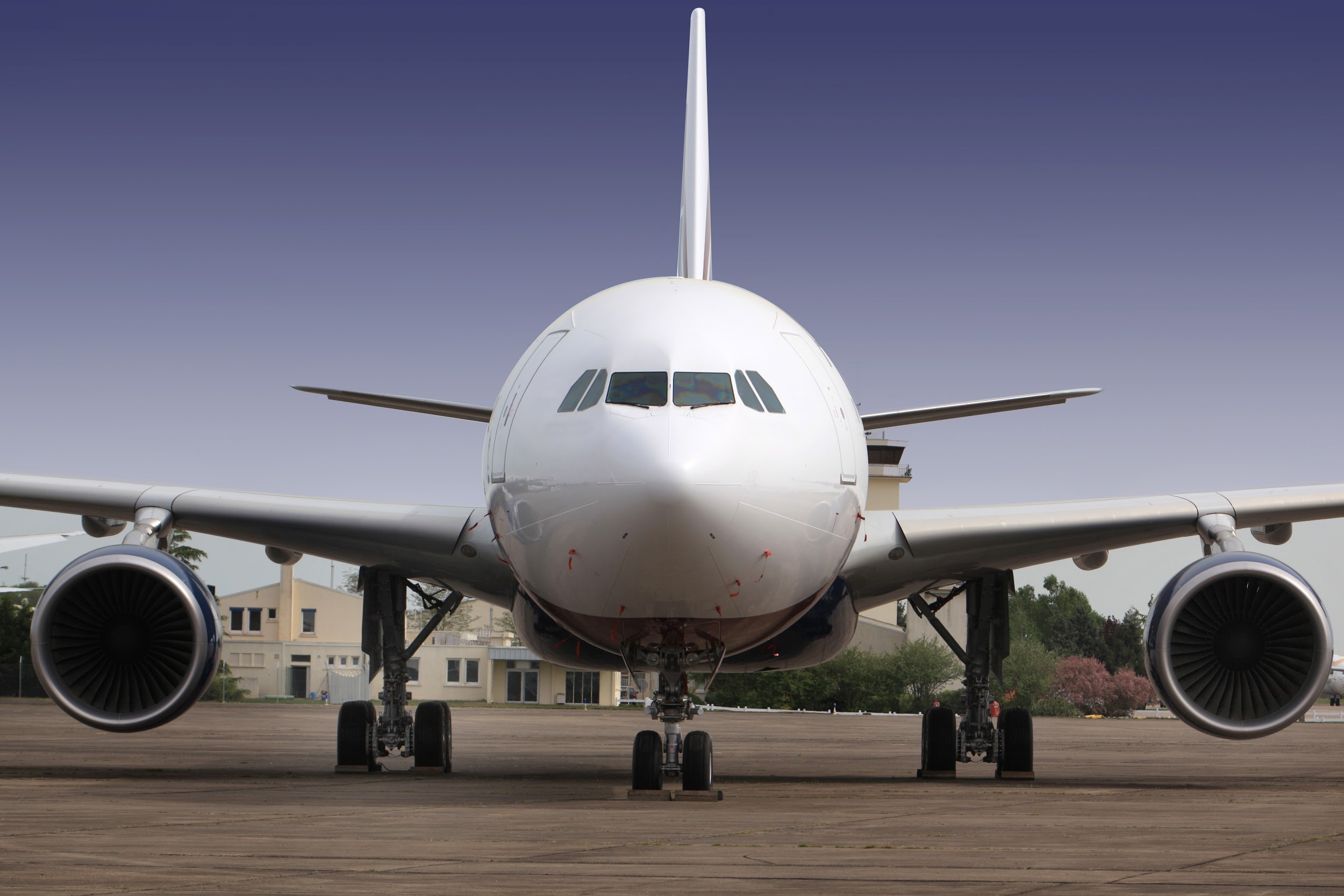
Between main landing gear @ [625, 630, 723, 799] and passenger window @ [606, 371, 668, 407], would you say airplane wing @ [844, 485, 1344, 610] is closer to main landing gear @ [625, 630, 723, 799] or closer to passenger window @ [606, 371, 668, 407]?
main landing gear @ [625, 630, 723, 799]

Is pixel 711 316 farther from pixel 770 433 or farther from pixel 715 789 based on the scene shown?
pixel 715 789

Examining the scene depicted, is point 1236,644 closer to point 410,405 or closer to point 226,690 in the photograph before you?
point 410,405

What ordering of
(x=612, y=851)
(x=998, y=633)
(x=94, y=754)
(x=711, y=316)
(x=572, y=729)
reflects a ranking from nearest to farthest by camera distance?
(x=612, y=851), (x=711, y=316), (x=998, y=633), (x=94, y=754), (x=572, y=729)

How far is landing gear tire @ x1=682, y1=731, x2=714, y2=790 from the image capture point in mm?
11133

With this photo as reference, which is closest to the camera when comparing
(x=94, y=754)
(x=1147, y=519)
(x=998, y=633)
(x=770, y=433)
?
(x=770, y=433)

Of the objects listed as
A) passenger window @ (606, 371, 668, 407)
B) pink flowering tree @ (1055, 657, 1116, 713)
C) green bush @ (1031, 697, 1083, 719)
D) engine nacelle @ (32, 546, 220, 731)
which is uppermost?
passenger window @ (606, 371, 668, 407)

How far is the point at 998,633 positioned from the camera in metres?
15.9

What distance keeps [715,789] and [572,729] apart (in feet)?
73.9

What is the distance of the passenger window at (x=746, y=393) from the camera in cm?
991

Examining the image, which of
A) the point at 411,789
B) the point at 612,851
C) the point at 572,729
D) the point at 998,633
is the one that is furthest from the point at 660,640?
the point at 572,729

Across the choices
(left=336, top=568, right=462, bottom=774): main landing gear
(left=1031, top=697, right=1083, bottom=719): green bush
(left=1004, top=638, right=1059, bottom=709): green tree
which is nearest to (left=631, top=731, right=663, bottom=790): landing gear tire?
(left=336, top=568, right=462, bottom=774): main landing gear

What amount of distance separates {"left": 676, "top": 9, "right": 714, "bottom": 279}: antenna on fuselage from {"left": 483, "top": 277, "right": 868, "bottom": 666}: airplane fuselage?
343cm

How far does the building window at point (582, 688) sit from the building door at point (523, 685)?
1.57 meters

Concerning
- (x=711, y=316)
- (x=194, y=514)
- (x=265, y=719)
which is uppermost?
(x=711, y=316)
